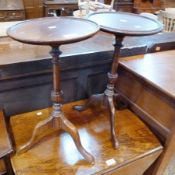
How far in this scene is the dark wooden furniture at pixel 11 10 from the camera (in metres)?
2.72

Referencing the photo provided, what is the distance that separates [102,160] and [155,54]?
731 millimetres

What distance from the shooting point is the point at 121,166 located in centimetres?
100

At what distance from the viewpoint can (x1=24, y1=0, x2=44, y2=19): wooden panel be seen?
3070 millimetres

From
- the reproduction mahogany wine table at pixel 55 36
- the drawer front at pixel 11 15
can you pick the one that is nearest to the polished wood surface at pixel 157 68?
the reproduction mahogany wine table at pixel 55 36

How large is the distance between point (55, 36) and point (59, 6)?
2569mm

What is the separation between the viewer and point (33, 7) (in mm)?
3107

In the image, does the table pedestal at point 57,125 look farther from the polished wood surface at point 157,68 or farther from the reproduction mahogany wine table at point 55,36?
the polished wood surface at point 157,68

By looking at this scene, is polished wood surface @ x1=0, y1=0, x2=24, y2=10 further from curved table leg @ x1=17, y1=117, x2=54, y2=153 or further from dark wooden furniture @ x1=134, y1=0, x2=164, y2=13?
curved table leg @ x1=17, y1=117, x2=54, y2=153

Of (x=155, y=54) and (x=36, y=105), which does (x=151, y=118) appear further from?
(x=36, y=105)

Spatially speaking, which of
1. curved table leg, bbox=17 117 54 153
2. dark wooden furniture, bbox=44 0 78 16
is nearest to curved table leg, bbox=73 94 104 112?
curved table leg, bbox=17 117 54 153

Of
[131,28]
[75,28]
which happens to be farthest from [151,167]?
[75,28]

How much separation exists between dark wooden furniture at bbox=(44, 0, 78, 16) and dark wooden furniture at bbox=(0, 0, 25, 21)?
353 mm

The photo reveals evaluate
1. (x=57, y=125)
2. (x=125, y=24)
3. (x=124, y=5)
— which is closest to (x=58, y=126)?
(x=57, y=125)

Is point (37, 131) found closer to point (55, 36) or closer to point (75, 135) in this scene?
point (75, 135)
